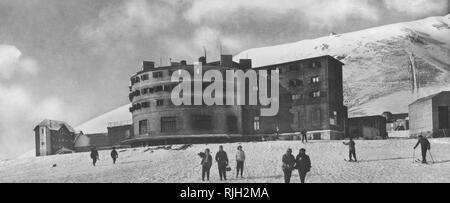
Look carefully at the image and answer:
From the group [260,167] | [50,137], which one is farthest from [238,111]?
[50,137]

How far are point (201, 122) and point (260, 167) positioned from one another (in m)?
19.6

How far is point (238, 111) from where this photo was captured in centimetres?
4616

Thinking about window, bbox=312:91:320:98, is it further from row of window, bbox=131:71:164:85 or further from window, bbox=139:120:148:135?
window, bbox=139:120:148:135

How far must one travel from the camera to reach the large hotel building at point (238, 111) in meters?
46.1

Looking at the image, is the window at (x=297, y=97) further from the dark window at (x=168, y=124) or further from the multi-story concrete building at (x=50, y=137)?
the multi-story concrete building at (x=50, y=137)

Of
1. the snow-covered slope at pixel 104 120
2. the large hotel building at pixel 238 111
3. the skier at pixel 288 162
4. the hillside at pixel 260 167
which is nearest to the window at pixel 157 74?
the large hotel building at pixel 238 111

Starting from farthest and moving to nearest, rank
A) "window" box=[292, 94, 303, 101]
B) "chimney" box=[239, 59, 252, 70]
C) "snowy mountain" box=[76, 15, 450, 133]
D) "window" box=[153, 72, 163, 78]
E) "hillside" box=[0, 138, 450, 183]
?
"snowy mountain" box=[76, 15, 450, 133]
"chimney" box=[239, 59, 252, 70]
"window" box=[292, 94, 303, 101]
"window" box=[153, 72, 163, 78]
"hillside" box=[0, 138, 450, 183]

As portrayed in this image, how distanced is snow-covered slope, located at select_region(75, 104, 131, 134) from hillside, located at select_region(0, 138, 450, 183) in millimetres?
84023

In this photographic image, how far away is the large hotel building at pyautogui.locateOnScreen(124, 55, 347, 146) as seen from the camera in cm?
4612

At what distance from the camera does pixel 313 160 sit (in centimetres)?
2809

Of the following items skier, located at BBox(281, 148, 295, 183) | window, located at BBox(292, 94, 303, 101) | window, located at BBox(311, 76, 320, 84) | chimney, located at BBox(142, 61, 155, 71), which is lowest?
skier, located at BBox(281, 148, 295, 183)

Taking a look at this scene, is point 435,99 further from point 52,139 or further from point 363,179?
point 52,139

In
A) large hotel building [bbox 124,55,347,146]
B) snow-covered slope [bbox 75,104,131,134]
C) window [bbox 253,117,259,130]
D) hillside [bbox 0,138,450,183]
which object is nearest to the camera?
hillside [bbox 0,138,450,183]

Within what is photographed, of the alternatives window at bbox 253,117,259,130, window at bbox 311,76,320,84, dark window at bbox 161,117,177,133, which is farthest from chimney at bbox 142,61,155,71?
window at bbox 311,76,320,84
